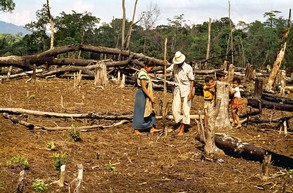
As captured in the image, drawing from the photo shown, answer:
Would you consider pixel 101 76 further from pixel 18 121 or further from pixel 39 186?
pixel 39 186

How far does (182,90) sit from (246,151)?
2035 millimetres

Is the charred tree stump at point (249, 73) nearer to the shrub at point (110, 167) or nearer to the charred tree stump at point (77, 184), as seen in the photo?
the shrub at point (110, 167)

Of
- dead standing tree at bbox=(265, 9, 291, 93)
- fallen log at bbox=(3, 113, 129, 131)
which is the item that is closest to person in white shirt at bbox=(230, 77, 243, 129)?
fallen log at bbox=(3, 113, 129, 131)

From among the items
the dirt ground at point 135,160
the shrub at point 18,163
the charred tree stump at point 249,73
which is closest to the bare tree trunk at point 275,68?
the charred tree stump at point 249,73

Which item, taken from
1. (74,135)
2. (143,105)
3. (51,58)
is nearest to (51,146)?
(74,135)

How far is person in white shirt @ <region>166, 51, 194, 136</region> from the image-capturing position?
815cm

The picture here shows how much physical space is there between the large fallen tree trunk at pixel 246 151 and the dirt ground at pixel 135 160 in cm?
9

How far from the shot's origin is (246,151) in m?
6.58

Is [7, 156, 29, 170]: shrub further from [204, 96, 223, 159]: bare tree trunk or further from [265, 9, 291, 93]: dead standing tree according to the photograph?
[265, 9, 291, 93]: dead standing tree

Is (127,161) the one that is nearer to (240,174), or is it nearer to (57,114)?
(240,174)

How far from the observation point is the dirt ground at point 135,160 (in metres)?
5.38

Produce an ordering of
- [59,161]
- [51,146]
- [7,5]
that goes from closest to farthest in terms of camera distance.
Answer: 1. [59,161]
2. [51,146]
3. [7,5]

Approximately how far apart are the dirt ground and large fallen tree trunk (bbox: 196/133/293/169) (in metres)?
0.09

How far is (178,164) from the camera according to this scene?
6.41 meters
